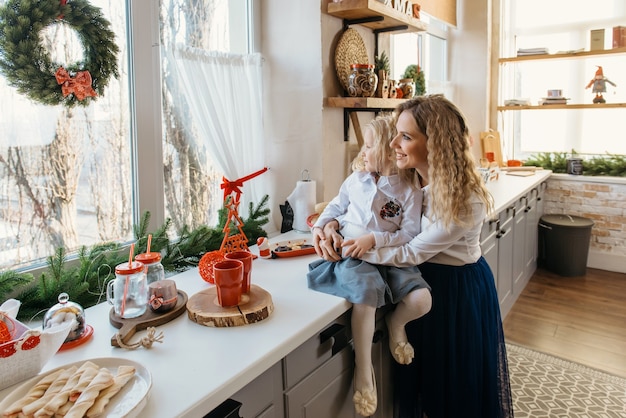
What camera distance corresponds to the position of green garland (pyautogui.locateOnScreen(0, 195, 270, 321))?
1.43 m

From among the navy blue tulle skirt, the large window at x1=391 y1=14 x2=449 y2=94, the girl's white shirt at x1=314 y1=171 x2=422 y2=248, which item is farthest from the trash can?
the girl's white shirt at x1=314 y1=171 x2=422 y2=248

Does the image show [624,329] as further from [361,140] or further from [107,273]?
[107,273]

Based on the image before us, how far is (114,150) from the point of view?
→ 6.06 feet

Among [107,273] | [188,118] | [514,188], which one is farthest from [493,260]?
[107,273]

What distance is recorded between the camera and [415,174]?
185cm

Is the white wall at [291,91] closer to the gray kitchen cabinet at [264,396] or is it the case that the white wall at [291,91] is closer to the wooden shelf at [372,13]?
the wooden shelf at [372,13]

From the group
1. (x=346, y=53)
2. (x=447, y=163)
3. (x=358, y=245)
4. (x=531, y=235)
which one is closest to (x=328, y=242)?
(x=358, y=245)

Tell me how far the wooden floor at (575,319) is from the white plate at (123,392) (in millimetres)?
2538

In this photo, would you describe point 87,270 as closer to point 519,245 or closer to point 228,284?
point 228,284

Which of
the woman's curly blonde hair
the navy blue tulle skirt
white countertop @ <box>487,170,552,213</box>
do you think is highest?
the woman's curly blonde hair

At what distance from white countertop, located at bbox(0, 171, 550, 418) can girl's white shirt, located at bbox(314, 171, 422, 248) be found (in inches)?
12.0

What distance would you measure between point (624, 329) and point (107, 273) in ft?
10.1

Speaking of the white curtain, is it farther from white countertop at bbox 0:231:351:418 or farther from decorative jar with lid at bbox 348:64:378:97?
white countertop at bbox 0:231:351:418

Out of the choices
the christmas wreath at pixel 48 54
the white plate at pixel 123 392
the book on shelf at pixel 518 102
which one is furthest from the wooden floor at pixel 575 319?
A: the christmas wreath at pixel 48 54
